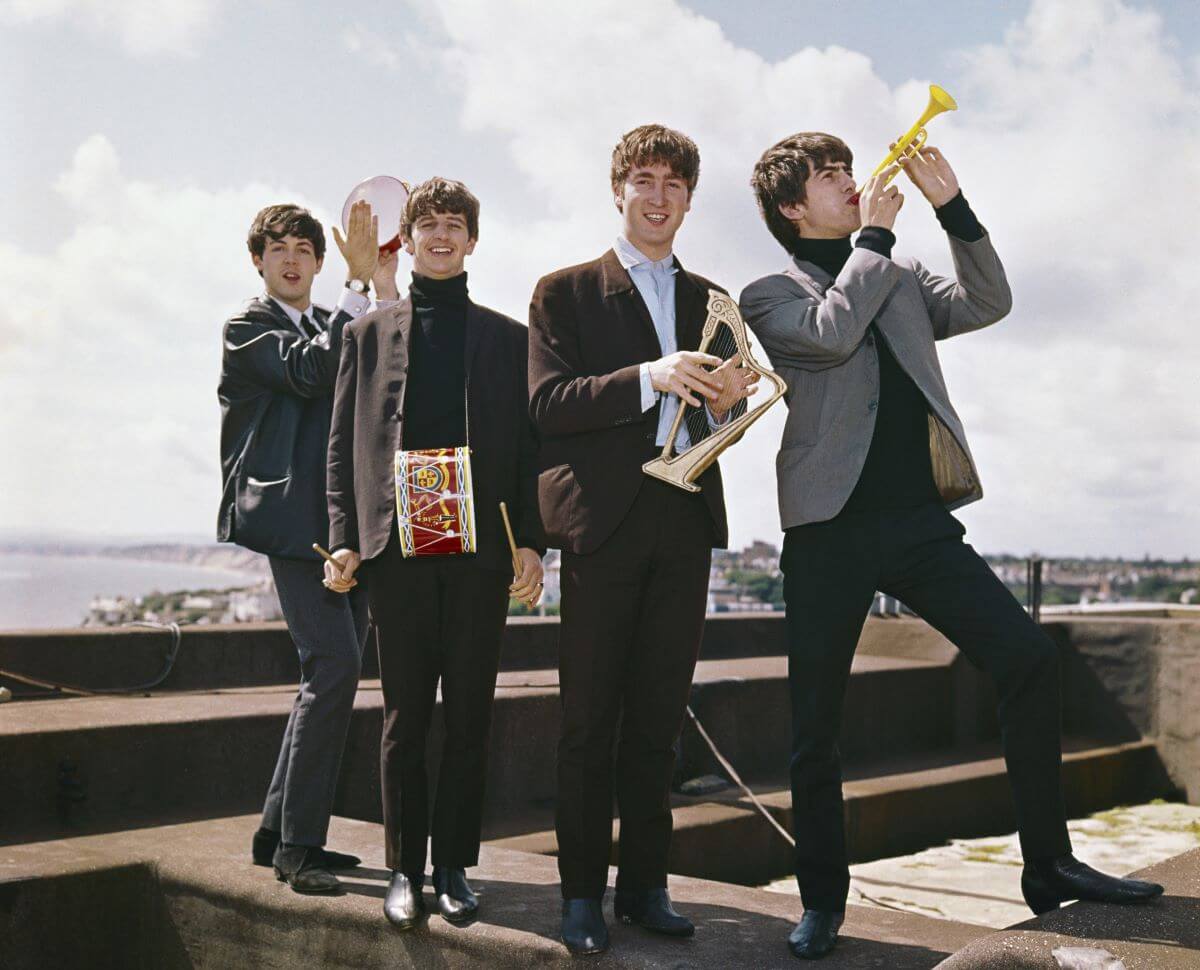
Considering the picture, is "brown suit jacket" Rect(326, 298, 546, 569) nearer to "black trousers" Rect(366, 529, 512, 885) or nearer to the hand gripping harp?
"black trousers" Rect(366, 529, 512, 885)

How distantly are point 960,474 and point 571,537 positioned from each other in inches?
35.7

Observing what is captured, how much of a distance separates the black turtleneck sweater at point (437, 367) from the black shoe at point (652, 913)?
1182 mm

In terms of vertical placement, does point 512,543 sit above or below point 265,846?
above

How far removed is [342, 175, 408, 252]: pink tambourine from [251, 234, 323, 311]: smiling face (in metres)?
0.29

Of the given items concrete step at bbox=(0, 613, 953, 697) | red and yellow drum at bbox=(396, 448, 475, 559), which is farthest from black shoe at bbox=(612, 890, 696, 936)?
concrete step at bbox=(0, 613, 953, 697)

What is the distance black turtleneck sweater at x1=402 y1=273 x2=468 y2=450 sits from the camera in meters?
3.53

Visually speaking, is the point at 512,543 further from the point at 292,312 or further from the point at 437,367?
the point at 292,312

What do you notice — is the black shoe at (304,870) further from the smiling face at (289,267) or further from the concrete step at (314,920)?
the smiling face at (289,267)

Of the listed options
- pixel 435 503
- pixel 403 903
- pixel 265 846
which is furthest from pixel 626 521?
pixel 265 846

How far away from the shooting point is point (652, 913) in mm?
3254

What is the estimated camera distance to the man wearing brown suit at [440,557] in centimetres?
345

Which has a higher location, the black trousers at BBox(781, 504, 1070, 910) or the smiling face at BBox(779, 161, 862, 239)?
the smiling face at BBox(779, 161, 862, 239)

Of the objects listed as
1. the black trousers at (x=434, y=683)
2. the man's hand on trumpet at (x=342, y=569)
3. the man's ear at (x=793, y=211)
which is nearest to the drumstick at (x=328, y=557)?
the man's hand on trumpet at (x=342, y=569)

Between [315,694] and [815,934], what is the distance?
5.03ft
